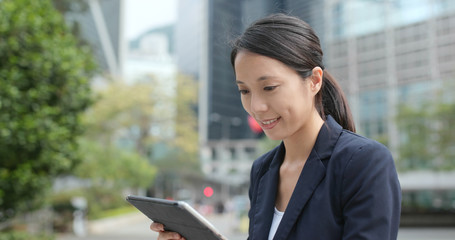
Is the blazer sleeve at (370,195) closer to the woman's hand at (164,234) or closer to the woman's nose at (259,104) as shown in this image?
the woman's nose at (259,104)

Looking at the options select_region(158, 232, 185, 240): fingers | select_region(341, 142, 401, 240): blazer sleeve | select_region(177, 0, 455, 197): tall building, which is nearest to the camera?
select_region(341, 142, 401, 240): blazer sleeve

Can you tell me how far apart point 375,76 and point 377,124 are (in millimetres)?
3825

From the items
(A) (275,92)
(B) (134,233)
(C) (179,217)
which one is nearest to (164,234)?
(C) (179,217)

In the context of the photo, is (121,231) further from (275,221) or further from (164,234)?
(275,221)

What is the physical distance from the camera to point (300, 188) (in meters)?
1.44

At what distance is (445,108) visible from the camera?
72.4 feet

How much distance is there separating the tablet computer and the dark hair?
0.52 metres

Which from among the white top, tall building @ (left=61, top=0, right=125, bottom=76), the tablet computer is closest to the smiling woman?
the white top

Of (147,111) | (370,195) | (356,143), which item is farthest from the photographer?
(147,111)

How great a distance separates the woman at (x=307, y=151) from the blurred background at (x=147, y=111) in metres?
0.29

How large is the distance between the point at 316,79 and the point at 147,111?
2972 centimetres

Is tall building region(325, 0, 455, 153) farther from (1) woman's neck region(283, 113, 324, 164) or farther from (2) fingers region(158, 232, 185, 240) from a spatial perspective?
(2) fingers region(158, 232, 185, 240)

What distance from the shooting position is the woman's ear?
1.51 metres

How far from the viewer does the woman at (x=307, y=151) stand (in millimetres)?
1283
